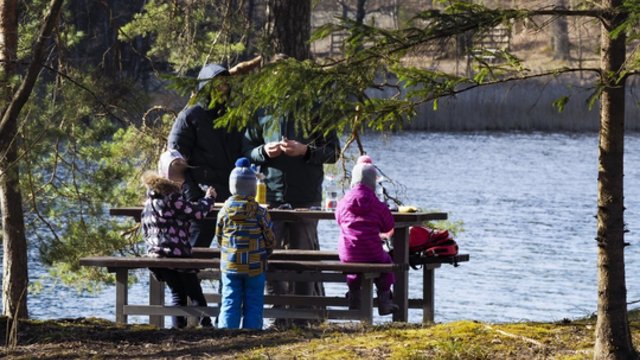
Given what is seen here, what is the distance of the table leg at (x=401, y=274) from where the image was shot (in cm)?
844

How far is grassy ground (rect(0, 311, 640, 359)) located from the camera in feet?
18.6

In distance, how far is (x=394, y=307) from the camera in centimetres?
855

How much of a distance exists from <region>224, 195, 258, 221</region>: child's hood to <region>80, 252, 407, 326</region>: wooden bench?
40 centimetres

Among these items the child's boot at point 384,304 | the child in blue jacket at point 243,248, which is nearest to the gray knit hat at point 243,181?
the child in blue jacket at point 243,248

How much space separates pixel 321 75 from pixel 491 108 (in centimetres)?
3163

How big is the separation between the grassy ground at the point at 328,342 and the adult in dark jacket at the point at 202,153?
6.05 feet

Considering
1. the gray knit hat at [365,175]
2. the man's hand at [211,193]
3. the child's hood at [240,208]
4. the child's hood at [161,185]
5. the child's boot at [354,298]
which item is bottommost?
the child's boot at [354,298]

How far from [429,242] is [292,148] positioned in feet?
4.27

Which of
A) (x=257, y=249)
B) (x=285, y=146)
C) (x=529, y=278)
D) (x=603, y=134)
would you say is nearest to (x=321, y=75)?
(x=603, y=134)

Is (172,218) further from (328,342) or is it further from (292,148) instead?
(328,342)

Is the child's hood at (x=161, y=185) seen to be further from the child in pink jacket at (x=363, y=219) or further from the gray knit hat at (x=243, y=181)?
the child in pink jacket at (x=363, y=219)

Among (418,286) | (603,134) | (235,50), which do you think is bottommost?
(418,286)

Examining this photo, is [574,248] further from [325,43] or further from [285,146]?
[325,43]

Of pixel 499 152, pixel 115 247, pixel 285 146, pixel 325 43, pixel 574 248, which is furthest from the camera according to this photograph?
pixel 325 43
